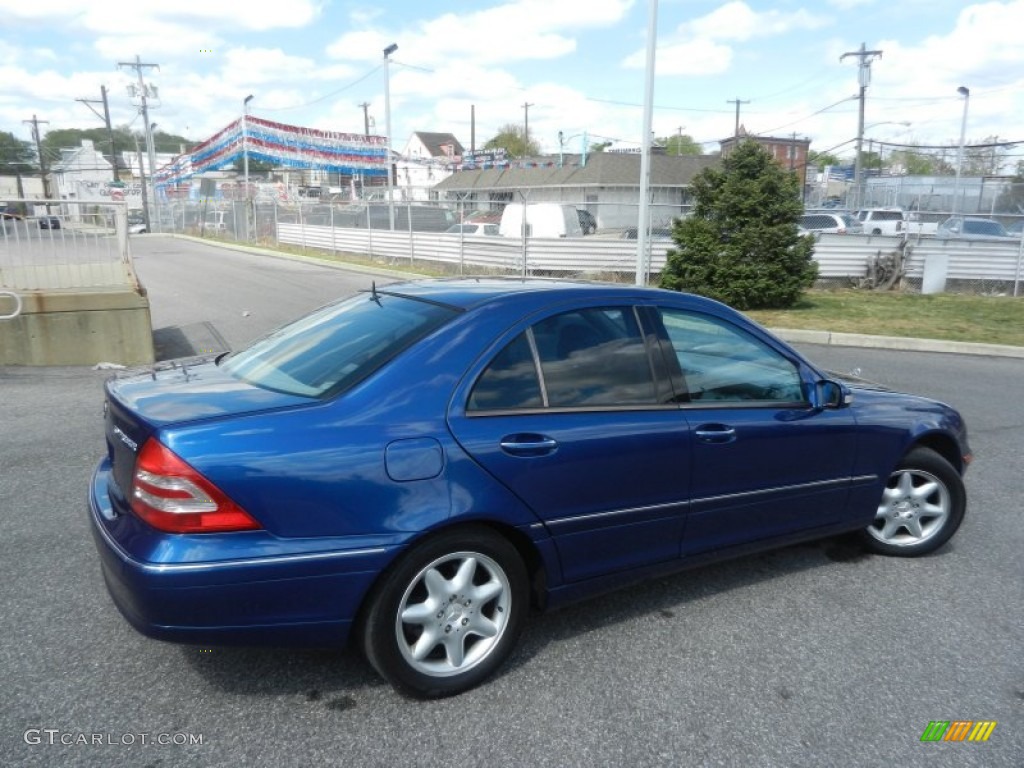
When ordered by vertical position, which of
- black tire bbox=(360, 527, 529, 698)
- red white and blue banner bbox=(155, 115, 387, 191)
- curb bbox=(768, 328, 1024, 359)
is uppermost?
red white and blue banner bbox=(155, 115, 387, 191)

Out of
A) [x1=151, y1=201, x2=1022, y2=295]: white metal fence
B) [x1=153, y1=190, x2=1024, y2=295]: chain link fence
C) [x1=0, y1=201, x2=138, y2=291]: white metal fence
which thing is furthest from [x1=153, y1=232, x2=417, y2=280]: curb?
[x1=0, y1=201, x2=138, y2=291]: white metal fence

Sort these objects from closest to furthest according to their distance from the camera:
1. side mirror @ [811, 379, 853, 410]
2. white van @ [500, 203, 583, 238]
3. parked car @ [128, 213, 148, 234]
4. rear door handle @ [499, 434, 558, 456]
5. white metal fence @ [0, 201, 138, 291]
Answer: rear door handle @ [499, 434, 558, 456]
side mirror @ [811, 379, 853, 410]
white metal fence @ [0, 201, 138, 291]
white van @ [500, 203, 583, 238]
parked car @ [128, 213, 148, 234]

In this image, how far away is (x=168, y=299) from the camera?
16.0 m

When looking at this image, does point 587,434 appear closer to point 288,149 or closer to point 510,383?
point 510,383

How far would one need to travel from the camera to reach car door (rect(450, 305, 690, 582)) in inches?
121

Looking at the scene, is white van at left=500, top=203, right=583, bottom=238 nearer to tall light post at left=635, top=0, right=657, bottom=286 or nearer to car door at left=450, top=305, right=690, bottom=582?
tall light post at left=635, top=0, right=657, bottom=286

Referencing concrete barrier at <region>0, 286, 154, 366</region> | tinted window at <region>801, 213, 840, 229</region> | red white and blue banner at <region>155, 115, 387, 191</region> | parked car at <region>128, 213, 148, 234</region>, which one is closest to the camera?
concrete barrier at <region>0, 286, 154, 366</region>

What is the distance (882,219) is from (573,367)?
106 ft

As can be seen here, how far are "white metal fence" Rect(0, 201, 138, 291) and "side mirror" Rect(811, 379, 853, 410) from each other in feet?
28.0

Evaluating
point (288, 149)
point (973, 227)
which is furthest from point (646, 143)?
point (288, 149)

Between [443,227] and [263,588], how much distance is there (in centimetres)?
2871

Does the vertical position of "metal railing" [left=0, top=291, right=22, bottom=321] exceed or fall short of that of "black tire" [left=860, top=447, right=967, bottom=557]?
it exceeds it

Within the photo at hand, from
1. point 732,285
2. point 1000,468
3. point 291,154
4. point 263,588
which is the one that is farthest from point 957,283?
point 291,154

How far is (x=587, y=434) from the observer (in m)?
3.25
